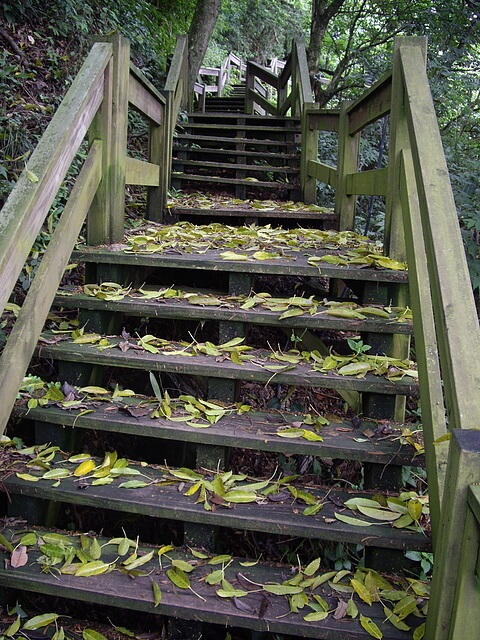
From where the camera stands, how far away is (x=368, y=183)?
3043mm

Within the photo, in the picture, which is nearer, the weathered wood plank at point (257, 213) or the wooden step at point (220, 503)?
the wooden step at point (220, 503)

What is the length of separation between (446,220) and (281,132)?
198 inches

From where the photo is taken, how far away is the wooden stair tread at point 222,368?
6.57 ft

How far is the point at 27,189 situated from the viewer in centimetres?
177

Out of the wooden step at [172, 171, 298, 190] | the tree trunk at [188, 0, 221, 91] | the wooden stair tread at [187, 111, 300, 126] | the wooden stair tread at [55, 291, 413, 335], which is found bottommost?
the wooden stair tread at [55, 291, 413, 335]

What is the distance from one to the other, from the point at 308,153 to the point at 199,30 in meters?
3.14

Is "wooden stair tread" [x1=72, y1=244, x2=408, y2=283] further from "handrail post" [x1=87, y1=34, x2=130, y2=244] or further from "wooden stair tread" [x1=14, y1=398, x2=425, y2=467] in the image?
"wooden stair tread" [x1=14, y1=398, x2=425, y2=467]

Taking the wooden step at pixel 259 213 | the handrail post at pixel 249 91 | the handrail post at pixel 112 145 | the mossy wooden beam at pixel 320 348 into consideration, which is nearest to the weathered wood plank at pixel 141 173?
the handrail post at pixel 112 145

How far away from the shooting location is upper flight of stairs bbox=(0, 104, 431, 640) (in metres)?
1.58

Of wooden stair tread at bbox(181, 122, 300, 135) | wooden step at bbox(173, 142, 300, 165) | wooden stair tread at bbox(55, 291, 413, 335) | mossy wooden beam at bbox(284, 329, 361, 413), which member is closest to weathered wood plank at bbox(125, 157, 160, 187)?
wooden stair tread at bbox(55, 291, 413, 335)

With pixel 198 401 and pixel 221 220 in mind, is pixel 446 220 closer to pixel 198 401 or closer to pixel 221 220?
pixel 198 401

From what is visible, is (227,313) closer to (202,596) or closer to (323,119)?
(202,596)

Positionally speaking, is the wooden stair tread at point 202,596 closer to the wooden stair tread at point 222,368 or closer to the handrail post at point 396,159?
the wooden stair tread at point 222,368

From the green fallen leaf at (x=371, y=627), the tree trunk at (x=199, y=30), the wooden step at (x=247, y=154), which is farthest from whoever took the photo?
the tree trunk at (x=199, y=30)
